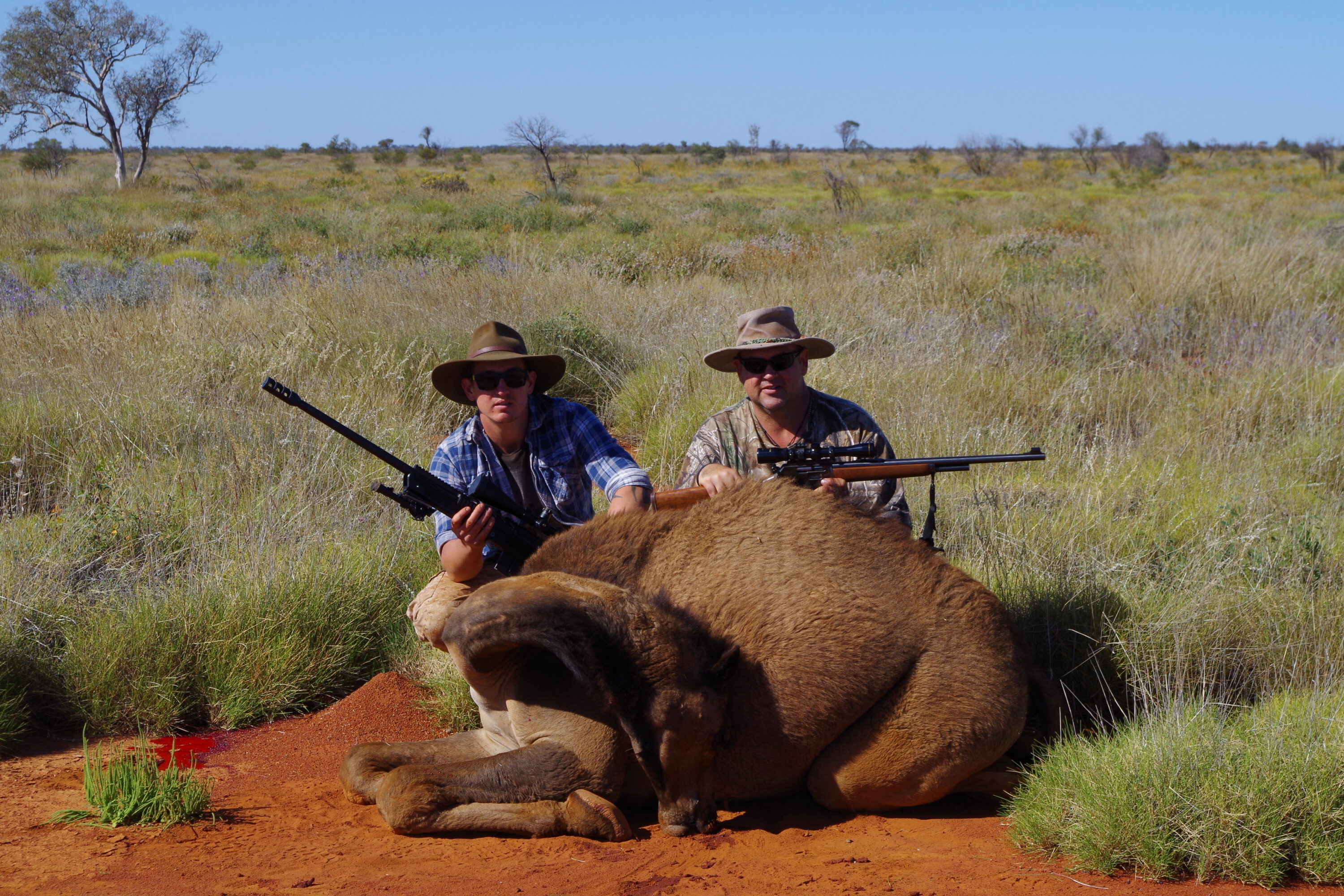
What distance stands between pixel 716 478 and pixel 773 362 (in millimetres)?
652

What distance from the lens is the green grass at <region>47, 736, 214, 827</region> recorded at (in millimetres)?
3732

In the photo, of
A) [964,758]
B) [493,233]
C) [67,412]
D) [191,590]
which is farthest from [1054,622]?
[493,233]

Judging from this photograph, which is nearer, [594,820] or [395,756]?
[594,820]

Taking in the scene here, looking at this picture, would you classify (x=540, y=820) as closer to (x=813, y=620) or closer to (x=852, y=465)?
(x=813, y=620)

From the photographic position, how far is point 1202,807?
132 inches

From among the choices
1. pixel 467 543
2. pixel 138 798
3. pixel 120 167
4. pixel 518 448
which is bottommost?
pixel 138 798

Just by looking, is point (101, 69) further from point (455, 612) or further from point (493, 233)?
point (455, 612)

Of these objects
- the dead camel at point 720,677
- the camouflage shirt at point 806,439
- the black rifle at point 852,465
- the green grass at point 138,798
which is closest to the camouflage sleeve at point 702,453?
the camouflage shirt at point 806,439

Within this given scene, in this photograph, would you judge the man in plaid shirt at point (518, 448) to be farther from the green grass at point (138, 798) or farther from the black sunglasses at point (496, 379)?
the green grass at point (138, 798)

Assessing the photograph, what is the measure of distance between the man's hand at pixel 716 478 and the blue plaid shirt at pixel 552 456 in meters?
0.32

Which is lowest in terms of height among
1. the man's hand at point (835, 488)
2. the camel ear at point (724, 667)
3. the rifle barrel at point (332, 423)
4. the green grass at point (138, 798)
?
the green grass at point (138, 798)

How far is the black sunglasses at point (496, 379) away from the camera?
468 cm

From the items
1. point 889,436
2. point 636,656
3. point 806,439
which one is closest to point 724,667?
point 636,656

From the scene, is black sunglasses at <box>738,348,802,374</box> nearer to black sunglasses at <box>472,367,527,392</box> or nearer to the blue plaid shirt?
the blue plaid shirt
